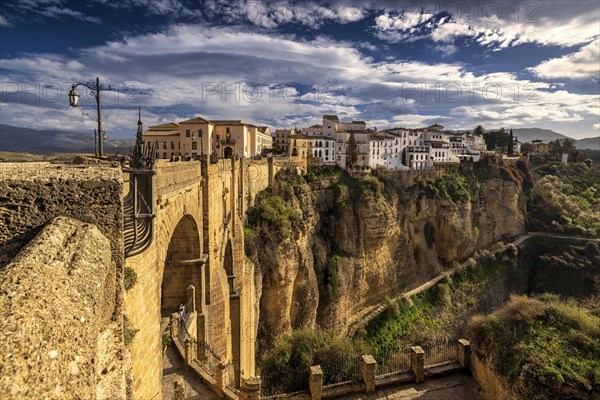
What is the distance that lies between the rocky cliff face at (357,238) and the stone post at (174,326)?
920 cm

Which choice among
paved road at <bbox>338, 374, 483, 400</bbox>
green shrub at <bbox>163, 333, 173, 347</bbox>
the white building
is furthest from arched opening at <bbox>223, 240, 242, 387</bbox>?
the white building

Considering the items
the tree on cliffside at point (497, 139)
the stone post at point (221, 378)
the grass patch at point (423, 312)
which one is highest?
the tree on cliffside at point (497, 139)

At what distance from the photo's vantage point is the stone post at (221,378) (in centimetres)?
1020

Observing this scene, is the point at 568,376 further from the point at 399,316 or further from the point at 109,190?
the point at 399,316

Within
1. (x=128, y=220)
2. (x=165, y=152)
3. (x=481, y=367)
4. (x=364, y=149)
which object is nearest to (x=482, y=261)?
(x=364, y=149)

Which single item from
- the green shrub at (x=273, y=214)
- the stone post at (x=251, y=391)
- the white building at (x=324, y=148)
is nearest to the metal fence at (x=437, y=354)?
the stone post at (x=251, y=391)

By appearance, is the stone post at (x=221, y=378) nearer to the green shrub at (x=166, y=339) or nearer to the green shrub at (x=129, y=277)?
the green shrub at (x=166, y=339)

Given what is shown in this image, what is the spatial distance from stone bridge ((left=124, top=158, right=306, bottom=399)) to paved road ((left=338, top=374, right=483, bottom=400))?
5137mm

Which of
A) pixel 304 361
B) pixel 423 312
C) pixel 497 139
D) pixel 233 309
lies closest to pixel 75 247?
pixel 233 309

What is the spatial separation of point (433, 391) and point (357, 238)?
61.7 feet

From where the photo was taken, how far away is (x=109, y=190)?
3.32m

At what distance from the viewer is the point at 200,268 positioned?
11023mm

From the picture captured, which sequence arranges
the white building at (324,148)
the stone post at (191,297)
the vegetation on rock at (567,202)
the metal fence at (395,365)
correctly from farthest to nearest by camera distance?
the white building at (324,148)
the vegetation on rock at (567,202)
the metal fence at (395,365)
the stone post at (191,297)

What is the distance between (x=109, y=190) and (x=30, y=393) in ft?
6.80
